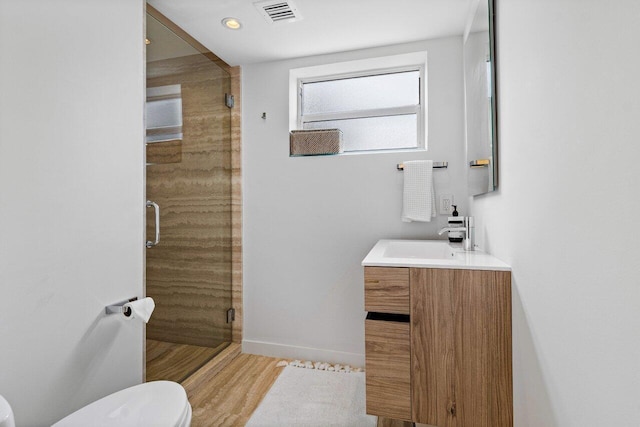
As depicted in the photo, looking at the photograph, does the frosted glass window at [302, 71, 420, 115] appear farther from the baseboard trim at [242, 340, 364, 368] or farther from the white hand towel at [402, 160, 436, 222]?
the baseboard trim at [242, 340, 364, 368]

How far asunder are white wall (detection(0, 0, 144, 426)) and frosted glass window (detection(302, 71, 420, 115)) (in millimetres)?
1254

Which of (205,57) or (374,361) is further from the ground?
(205,57)

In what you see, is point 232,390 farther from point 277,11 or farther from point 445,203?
point 277,11

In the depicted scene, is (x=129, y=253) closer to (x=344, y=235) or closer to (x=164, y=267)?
(x=164, y=267)

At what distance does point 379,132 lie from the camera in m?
2.40

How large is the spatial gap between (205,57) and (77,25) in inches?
40.6

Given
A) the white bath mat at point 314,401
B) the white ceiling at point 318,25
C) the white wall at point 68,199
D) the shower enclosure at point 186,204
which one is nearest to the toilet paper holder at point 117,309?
the white wall at point 68,199

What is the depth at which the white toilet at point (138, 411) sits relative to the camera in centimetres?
102

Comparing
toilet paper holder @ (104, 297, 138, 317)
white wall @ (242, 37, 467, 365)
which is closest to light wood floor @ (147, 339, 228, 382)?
toilet paper holder @ (104, 297, 138, 317)

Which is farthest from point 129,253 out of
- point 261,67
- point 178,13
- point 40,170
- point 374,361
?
point 261,67

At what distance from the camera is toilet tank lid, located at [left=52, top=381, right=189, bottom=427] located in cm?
102

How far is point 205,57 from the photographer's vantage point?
2289 millimetres

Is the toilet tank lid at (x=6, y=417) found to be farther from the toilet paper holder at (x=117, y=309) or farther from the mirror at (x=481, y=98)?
the mirror at (x=481, y=98)

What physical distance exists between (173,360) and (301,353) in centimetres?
89
